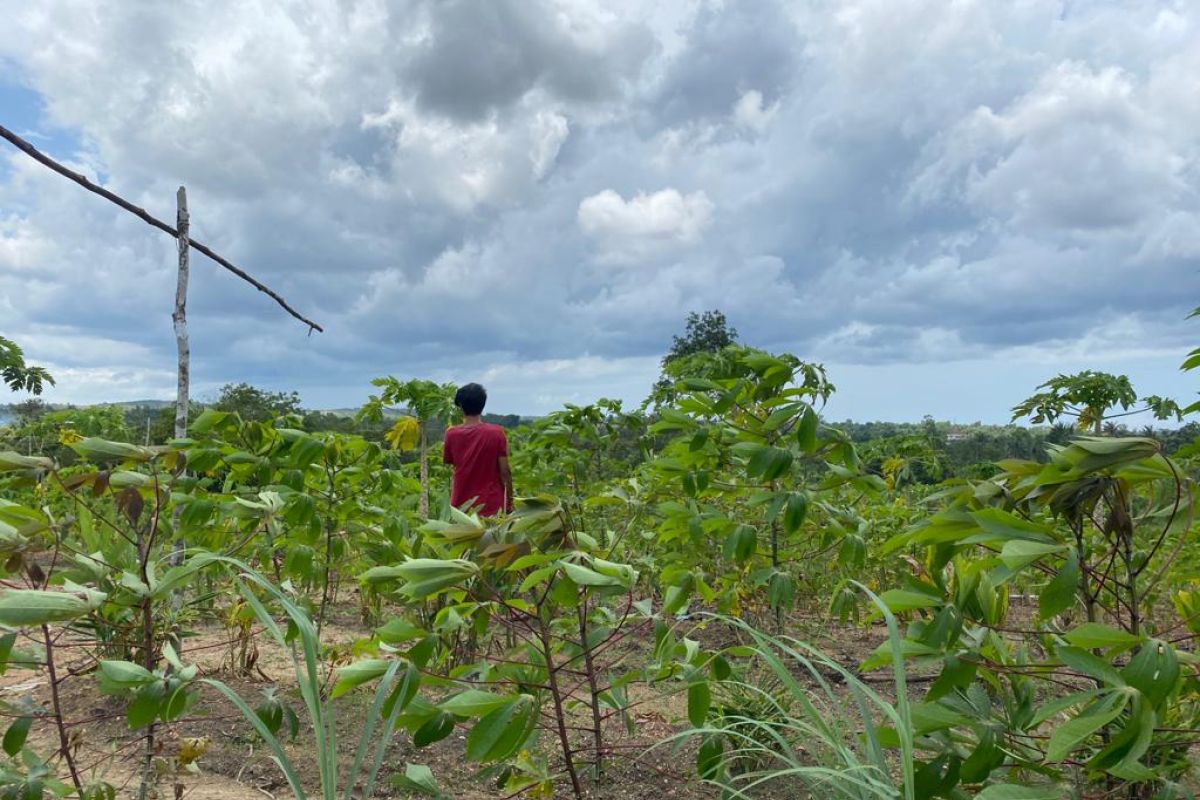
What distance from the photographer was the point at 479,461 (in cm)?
462

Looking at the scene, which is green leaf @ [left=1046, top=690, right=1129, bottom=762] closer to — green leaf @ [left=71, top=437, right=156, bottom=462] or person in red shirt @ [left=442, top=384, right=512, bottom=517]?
green leaf @ [left=71, top=437, right=156, bottom=462]

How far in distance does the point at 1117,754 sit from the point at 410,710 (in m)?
1.15

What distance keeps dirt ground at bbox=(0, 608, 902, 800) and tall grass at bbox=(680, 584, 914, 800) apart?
21cm

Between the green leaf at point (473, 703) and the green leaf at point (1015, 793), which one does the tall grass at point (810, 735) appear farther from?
the green leaf at point (473, 703)

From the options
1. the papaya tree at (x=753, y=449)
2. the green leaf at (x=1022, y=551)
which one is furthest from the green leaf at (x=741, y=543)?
the green leaf at (x=1022, y=551)

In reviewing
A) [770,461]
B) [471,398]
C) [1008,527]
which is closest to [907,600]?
[1008,527]

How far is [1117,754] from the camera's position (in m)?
1.23

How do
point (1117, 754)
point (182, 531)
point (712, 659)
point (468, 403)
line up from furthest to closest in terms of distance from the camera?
point (468, 403) → point (182, 531) → point (712, 659) → point (1117, 754)

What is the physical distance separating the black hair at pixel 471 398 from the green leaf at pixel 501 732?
11.3 ft

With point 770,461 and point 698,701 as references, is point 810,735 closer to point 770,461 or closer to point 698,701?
point 770,461

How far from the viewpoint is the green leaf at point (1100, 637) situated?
3.91 feet

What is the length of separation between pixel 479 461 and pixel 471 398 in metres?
0.41

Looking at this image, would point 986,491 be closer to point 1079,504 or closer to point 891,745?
point 1079,504

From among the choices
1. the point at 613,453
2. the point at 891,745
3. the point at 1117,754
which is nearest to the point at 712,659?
the point at 891,745
